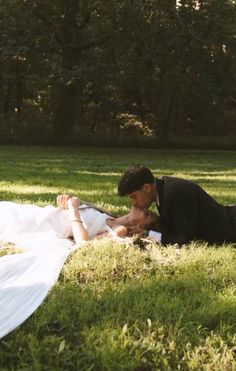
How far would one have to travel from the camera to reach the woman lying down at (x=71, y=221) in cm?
644

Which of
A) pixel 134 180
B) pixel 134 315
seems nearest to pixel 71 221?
pixel 134 180

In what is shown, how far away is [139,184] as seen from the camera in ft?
19.8

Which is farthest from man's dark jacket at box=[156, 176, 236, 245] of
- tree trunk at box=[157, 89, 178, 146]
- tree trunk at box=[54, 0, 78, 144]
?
tree trunk at box=[157, 89, 178, 146]

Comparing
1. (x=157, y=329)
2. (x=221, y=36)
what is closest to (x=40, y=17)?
(x=221, y=36)

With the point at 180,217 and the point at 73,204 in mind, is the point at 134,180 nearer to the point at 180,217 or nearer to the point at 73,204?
the point at 180,217

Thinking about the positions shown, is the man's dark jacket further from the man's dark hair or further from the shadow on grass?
the shadow on grass

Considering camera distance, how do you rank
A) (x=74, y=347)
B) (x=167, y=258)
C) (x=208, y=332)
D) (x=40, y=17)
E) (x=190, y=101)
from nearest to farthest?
1. (x=74, y=347)
2. (x=208, y=332)
3. (x=167, y=258)
4. (x=40, y=17)
5. (x=190, y=101)

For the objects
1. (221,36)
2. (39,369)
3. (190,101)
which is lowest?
(39,369)

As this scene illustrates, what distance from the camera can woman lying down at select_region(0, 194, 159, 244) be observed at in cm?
644

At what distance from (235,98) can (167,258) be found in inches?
1227

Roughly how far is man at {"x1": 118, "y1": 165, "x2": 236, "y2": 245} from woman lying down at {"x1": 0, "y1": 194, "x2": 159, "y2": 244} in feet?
0.78

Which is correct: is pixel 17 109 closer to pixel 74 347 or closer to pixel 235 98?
pixel 235 98

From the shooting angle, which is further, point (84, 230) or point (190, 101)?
point (190, 101)

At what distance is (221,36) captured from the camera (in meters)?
26.5
